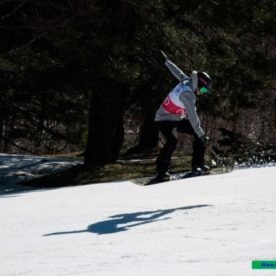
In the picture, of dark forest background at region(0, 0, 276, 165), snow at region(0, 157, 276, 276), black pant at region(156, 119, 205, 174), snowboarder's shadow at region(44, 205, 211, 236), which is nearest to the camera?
snow at region(0, 157, 276, 276)

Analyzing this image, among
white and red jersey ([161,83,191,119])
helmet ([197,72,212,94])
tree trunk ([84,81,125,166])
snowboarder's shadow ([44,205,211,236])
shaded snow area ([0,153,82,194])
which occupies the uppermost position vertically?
helmet ([197,72,212,94])

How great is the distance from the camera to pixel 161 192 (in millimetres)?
9281

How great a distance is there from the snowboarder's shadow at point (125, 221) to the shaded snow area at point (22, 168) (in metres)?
6.95

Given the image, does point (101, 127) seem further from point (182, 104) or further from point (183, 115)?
point (182, 104)

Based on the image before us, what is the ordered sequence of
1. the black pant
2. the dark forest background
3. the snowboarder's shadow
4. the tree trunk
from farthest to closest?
1. the tree trunk
2. the dark forest background
3. the black pant
4. the snowboarder's shadow

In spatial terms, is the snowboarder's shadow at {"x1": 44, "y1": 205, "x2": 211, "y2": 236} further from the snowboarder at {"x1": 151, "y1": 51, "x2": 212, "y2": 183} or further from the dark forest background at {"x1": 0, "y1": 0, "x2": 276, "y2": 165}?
the dark forest background at {"x1": 0, "y1": 0, "x2": 276, "y2": 165}

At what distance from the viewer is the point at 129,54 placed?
1380 cm

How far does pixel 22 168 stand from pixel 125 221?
10714mm

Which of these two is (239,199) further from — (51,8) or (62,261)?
(51,8)

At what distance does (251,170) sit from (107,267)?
20.6 feet

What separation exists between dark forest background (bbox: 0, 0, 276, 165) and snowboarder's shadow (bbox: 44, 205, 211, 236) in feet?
17.3

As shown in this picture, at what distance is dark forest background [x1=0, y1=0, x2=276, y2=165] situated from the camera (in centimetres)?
1302

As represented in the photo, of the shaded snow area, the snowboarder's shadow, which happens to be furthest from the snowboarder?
the shaded snow area

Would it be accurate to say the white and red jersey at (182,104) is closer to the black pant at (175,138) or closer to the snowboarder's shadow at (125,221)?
the black pant at (175,138)
